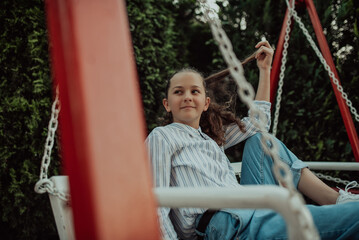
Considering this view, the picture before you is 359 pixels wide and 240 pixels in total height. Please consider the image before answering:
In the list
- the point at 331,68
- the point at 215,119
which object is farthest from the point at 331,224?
the point at 331,68

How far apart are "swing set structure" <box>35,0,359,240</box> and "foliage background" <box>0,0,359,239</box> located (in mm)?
1857

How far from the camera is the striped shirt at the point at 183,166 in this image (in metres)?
1.19

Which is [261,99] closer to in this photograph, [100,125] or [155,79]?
[155,79]

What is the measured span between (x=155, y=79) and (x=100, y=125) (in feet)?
7.45

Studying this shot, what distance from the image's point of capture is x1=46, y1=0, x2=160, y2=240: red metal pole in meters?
0.43

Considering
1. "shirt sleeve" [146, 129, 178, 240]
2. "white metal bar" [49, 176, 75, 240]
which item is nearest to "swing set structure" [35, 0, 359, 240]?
"white metal bar" [49, 176, 75, 240]

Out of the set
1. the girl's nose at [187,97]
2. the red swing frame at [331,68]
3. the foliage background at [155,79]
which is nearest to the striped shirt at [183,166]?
the girl's nose at [187,97]

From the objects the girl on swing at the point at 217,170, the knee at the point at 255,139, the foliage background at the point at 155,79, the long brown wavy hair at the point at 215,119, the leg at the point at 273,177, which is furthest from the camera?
the foliage background at the point at 155,79

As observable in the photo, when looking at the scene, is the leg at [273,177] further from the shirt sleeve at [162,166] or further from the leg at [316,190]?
the shirt sleeve at [162,166]

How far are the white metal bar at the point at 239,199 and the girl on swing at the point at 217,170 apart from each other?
460 mm

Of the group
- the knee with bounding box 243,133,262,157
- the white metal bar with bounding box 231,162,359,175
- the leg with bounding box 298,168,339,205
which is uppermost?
the knee with bounding box 243,133,262,157

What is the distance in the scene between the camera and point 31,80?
223cm

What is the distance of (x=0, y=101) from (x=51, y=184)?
1.61 metres

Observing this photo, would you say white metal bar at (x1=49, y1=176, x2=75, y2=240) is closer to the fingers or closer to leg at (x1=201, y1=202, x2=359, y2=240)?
leg at (x1=201, y1=202, x2=359, y2=240)
